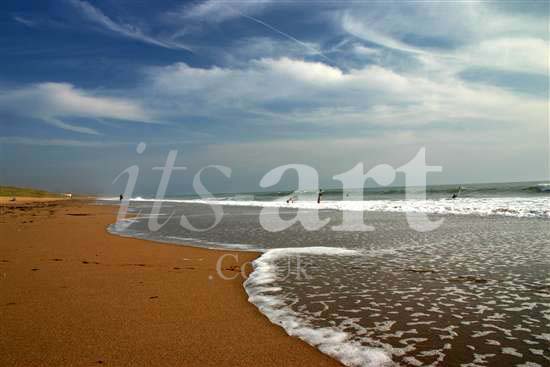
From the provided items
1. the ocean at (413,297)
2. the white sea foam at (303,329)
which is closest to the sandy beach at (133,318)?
the white sea foam at (303,329)

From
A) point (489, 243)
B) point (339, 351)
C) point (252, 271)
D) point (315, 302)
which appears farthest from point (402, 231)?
point (339, 351)

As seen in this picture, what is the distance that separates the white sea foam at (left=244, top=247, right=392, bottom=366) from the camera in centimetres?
358

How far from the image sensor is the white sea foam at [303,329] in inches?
141

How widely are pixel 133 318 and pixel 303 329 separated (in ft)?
6.97

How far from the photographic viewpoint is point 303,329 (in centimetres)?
434

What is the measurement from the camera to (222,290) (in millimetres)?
6250

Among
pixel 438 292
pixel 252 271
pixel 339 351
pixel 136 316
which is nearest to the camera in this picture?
pixel 339 351

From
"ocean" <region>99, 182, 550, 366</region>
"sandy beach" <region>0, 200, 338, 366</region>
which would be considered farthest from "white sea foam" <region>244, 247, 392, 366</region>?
"sandy beach" <region>0, 200, 338, 366</region>

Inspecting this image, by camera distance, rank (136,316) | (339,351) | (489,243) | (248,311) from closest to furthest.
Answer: (339,351)
(136,316)
(248,311)
(489,243)

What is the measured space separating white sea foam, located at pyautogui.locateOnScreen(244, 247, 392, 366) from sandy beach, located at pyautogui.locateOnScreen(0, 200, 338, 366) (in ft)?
0.50

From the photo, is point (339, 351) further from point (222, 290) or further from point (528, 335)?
point (222, 290)

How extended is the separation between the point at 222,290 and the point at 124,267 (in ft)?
9.51

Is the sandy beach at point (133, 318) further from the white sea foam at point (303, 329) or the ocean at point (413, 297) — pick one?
the ocean at point (413, 297)

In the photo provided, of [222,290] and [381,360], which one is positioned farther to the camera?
[222,290]
